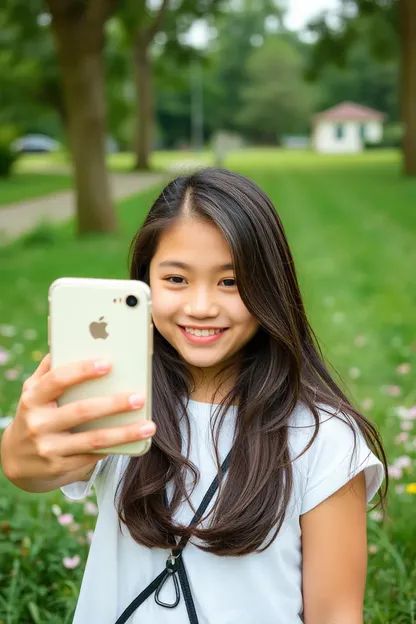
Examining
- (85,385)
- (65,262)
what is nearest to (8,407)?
(85,385)

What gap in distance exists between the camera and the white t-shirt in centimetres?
166

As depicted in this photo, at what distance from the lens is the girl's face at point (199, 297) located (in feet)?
5.31

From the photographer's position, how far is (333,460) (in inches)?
66.3

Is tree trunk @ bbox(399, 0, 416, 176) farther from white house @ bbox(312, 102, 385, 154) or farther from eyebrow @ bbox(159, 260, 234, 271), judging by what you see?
white house @ bbox(312, 102, 385, 154)

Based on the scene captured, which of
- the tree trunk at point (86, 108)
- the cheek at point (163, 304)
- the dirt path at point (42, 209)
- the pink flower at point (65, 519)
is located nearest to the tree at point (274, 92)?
the dirt path at point (42, 209)

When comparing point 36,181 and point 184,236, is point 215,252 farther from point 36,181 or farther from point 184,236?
point 36,181

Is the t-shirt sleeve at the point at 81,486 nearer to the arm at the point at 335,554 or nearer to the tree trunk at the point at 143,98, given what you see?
the arm at the point at 335,554

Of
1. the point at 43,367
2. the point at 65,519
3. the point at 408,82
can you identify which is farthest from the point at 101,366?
the point at 408,82

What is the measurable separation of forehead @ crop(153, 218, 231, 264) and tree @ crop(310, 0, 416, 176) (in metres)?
21.1

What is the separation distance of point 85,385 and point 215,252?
41cm

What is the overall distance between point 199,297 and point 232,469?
0.33 meters

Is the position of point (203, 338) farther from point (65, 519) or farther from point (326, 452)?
point (65, 519)

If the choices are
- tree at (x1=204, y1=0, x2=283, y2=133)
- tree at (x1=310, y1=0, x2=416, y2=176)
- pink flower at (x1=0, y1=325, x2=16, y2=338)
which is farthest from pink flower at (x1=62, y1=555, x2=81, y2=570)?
tree at (x1=204, y1=0, x2=283, y2=133)

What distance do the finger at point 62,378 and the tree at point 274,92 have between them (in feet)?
249
